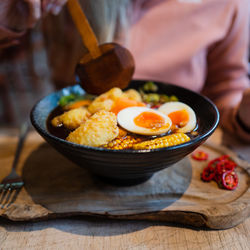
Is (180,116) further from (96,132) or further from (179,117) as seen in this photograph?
(96,132)

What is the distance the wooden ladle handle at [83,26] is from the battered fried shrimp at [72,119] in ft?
0.78

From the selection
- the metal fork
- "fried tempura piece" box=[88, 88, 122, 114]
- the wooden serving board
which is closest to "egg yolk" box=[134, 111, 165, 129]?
"fried tempura piece" box=[88, 88, 122, 114]

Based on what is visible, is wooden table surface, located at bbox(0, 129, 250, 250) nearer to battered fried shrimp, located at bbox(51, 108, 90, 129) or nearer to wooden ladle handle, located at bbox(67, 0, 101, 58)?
battered fried shrimp, located at bbox(51, 108, 90, 129)

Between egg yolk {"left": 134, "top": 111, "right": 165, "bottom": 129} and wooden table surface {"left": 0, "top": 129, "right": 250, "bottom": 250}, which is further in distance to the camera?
egg yolk {"left": 134, "top": 111, "right": 165, "bottom": 129}

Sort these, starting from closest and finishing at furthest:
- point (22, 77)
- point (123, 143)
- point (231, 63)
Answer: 1. point (123, 143)
2. point (231, 63)
3. point (22, 77)

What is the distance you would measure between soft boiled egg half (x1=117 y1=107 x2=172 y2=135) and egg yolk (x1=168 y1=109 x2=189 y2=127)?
0.13 ft

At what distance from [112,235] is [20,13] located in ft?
3.32

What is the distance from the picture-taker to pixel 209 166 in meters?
1.04

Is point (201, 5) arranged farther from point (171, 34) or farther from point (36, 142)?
point (36, 142)

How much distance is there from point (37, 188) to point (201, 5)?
1.35 metres

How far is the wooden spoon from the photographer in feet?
3.24

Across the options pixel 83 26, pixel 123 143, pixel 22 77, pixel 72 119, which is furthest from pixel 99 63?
pixel 22 77

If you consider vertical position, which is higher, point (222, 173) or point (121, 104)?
point (121, 104)

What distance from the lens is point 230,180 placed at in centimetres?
97
